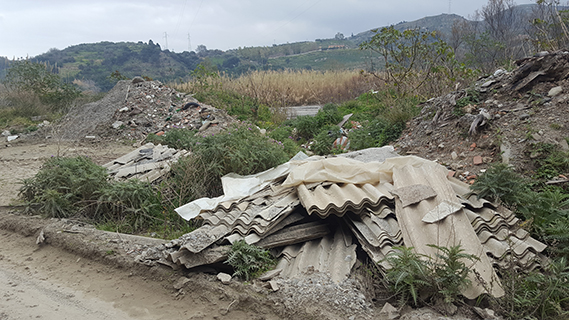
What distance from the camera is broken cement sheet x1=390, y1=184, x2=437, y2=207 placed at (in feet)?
11.6

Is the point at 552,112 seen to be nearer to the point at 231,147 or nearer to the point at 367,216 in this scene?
the point at 367,216

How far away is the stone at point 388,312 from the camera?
265cm

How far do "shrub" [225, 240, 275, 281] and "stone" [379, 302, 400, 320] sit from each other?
1.14m

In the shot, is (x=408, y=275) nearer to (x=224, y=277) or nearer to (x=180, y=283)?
(x=224, y=277)

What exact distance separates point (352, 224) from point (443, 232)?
88 cm

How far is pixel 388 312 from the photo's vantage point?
2.70 m

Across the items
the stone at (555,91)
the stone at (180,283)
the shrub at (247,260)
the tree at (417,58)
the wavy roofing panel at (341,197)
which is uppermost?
the tree at (417,58)

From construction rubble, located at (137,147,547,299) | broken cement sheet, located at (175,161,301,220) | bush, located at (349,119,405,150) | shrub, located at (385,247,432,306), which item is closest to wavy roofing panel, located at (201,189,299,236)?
construction rubble, located at (137,147,547,299)

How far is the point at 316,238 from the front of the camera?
3.78m

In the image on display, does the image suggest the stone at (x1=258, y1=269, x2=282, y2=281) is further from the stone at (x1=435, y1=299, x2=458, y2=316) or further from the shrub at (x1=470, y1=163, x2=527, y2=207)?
the shrub at (x1=470, y1=163, x2=527, y2=207)

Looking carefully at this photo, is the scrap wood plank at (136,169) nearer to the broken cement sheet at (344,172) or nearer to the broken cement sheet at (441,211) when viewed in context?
the broken cement sheet at (344,172)

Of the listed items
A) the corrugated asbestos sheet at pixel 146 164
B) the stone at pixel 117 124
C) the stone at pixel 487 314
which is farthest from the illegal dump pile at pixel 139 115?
the stone at pixel 487 314

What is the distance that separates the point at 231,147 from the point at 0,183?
445cm

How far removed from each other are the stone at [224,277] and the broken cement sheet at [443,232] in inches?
64.3
